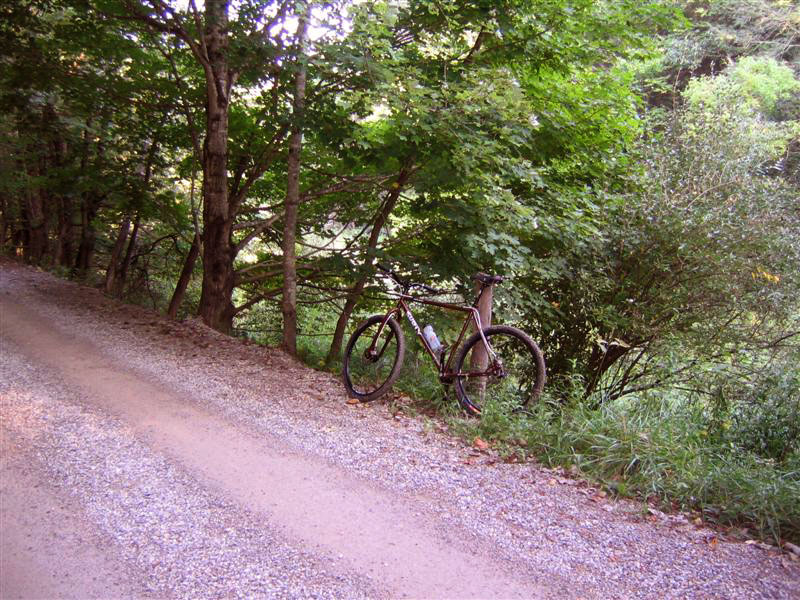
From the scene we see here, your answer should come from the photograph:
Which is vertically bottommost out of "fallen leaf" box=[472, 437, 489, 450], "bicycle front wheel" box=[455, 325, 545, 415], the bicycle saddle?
"fallen leaf" box=[472, 437, 489, 450]

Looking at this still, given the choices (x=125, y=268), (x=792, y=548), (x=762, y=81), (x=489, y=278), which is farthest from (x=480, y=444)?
(x=762, y=81)

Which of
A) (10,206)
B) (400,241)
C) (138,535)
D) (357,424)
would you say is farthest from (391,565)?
(10,206)

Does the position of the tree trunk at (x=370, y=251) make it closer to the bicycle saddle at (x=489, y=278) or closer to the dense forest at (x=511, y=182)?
the dense forest at (x=511, y=182)

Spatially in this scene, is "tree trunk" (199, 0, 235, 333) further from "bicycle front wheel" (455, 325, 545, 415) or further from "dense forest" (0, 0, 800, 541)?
"bicycle front wheel" (455, 325, 545, 415)

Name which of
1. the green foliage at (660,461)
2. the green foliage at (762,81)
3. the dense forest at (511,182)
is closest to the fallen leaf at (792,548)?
the green foliage at (660,461)

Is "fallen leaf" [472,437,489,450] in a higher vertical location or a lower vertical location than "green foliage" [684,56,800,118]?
lower

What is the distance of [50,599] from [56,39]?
25.5ft

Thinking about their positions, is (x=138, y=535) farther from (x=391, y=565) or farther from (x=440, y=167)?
(x=440, y=167)

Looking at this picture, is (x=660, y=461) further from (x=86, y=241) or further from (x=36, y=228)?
(x=36, y=228)

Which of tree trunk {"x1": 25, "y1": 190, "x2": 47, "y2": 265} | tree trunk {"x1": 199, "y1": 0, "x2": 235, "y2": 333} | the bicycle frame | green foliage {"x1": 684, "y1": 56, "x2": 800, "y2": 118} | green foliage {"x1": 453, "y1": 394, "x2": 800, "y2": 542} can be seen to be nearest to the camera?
green foliage {"x1": 453, "y1": 394, "x2": 800, "y2": 542}

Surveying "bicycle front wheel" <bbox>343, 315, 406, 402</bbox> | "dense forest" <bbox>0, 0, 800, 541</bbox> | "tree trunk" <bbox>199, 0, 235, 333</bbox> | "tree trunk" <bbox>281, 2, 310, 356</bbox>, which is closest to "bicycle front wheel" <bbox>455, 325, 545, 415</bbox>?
"dense forest" <bbox>0, 0, 800, 541</bbox>

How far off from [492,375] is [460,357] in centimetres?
35

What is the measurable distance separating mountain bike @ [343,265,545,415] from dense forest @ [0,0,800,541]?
11.2 inches

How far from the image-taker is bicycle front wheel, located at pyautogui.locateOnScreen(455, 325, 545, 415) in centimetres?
484
